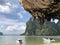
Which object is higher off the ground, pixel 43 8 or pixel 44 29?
pixel 44 29

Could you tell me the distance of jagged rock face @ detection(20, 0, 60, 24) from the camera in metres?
8.54

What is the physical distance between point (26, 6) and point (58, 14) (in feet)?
5.39

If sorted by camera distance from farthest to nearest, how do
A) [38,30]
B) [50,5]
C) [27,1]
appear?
[38,30]
[27,1]
[50,5]

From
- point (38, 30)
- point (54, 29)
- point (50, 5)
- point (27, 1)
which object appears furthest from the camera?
point (38, 30)

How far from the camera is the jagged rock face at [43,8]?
28.0 feet

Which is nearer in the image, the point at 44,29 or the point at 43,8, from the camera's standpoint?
the point at 43,8

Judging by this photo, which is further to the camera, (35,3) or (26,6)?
(26,6)

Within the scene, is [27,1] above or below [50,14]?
above

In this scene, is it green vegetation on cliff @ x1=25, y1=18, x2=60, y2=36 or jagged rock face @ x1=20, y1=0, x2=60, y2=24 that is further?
green vegetation on cliff @ x1=25, y1=18, x2=60, y2=36

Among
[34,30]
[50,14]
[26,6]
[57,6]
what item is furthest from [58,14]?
[34,30]

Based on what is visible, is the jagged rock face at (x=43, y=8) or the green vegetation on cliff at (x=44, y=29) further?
the green vegetation on cliff at (x=44, y=29)

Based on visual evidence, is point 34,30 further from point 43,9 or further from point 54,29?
point 43,9

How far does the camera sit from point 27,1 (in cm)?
921

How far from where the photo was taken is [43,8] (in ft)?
29.1
